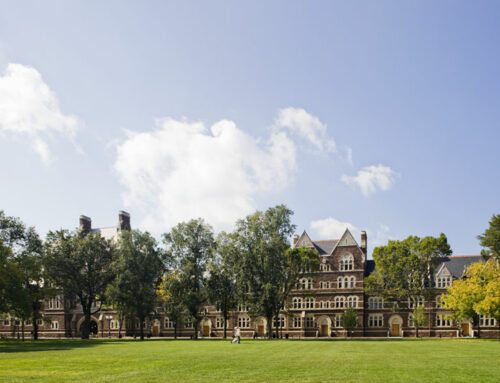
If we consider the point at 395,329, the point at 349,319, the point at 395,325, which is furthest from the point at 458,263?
the point at 349,319

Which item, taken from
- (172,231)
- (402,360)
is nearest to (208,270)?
(172,231)

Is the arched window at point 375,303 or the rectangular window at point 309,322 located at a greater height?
the arched window at point 375,303

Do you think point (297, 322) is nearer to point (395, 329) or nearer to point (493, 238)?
point (395, 329)

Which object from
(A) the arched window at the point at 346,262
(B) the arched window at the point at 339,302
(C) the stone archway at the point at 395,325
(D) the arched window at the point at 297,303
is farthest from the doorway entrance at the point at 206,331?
(C) the stone archway at the point at 395,325

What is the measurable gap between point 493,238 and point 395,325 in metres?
20.2

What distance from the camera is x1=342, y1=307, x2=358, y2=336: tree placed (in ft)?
219

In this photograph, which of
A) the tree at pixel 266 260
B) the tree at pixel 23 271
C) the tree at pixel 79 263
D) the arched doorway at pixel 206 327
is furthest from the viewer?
the arched doorway at pixel 206 327

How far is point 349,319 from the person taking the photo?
219 ft

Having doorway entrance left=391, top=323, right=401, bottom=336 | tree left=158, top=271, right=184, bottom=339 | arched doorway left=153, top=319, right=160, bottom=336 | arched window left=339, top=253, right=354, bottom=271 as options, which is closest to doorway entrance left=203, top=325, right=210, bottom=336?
arched doorway left=153, top=319, right=160, bottom=336

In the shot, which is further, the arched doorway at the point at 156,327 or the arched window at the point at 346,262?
the arched doorway at the point at 156,327

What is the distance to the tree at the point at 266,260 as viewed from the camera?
5794cm

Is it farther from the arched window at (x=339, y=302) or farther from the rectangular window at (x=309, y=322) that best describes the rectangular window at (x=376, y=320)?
the rectangular window at (x=309, y=322)

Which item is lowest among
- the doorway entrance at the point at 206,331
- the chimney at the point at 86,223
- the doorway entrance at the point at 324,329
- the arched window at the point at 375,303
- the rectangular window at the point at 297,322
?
the doorway entrance at the point at 206,331

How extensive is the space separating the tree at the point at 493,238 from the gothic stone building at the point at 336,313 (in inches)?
416
